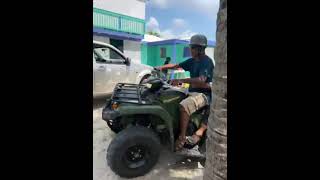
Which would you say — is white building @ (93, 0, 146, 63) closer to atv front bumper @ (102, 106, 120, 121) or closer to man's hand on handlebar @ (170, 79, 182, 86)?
man's hand on handlebar @ (170, 79, 182, 86)

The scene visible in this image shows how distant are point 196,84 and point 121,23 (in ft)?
36.5

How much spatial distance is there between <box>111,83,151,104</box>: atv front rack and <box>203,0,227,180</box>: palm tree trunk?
1.73 metres

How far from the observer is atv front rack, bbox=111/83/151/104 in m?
3.17

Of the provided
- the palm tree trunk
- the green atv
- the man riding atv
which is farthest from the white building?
the palm tree trunk

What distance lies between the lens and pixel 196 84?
361cm

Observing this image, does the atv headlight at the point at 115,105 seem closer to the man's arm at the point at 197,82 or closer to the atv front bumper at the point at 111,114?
the atv front bumper at the point at 111,114

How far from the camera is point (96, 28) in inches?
486

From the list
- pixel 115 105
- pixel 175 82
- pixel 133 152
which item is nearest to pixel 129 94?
pixel 115 105

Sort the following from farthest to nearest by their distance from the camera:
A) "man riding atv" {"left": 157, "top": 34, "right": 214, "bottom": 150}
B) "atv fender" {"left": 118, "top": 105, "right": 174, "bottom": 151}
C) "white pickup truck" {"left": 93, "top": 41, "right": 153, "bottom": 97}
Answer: "white pickup truck" {"left": 93, "top": 41, "right": 153, "bottom": 97}
"man riding atv" {"left": 157, "top": 34, "right": 214, "bottom": 150}
"atv fender" {"left": 118, "top": 105, "right": 174, "bottom": 151}
